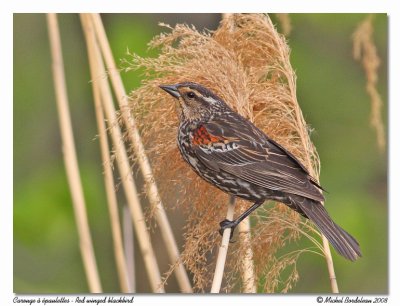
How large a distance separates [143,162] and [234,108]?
47 cm

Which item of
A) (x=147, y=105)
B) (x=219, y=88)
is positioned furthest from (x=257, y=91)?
(x=147, y=105)

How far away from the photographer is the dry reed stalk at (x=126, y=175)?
11.3 feet

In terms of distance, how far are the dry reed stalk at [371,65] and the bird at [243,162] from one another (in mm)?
570

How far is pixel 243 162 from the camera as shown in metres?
3.32

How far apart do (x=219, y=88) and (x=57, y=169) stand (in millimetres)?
918

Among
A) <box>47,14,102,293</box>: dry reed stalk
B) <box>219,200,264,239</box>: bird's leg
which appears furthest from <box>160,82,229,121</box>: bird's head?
<box>47,14,102,293</box>: dry reed stalk

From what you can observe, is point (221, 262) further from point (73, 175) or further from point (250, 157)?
point (73, 175)

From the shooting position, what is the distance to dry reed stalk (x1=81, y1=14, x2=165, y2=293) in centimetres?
346

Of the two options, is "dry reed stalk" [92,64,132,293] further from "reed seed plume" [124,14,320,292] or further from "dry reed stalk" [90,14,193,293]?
"reed seed plume" [124,14,320,292]

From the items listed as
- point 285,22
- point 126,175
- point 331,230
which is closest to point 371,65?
point 285,22

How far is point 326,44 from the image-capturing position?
148 inches

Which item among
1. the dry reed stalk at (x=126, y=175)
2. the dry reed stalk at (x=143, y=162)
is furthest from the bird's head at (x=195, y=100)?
the dry reed stalk at (x=126, y=175)

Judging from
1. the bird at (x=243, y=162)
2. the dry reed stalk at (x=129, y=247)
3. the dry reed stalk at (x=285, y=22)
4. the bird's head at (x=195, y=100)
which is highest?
the dry reed stalk at (x=285, y=22)

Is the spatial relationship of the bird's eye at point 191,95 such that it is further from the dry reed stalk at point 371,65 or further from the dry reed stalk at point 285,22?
the dry reed stalk at point 371,65
